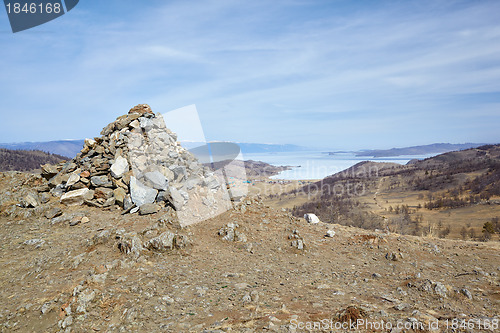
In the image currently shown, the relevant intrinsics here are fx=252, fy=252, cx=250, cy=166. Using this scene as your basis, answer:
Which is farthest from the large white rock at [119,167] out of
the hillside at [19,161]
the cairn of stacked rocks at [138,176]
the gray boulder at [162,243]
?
the hillside at [19,161]

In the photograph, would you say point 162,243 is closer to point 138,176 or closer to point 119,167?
point 138,176

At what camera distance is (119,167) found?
469 inches

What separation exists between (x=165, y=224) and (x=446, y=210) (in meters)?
44.7

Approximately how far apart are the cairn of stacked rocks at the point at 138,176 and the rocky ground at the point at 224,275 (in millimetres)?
578

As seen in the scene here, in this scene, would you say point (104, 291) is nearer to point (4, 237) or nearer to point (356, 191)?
point (4, 237)

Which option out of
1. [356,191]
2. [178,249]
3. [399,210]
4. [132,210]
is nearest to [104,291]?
[178,249]

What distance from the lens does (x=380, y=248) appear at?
422 inches

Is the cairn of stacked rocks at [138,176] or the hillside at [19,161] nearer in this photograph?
the cairn of stacked rocks at [138,176]

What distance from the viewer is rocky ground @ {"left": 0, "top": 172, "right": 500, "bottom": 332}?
5113mm

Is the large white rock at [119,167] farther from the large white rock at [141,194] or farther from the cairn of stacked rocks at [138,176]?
the large white rock at [141,194]

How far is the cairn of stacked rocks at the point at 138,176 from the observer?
10.9 metres

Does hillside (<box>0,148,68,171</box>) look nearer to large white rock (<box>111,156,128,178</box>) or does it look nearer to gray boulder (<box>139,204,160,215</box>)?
large white rock (<box>111,156,128,178</box>)

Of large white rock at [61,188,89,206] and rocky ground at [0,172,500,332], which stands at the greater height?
large white rock at [61,188,89,206]

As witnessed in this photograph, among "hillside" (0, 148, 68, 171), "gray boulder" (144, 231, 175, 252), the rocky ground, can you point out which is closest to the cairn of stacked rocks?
the rocky ground
